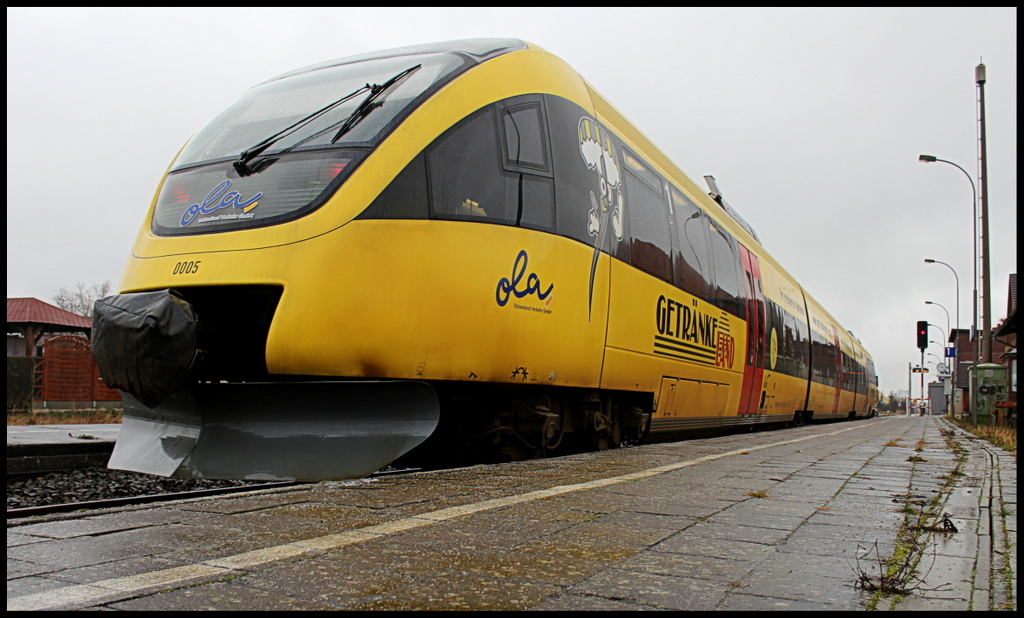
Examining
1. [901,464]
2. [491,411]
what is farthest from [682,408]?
[491,411]

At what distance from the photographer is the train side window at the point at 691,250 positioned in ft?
31.1

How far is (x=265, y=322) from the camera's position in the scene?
5.14 metres

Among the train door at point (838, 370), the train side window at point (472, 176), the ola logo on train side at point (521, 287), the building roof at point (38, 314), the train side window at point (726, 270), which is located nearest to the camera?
the train side window at point (472, 176)

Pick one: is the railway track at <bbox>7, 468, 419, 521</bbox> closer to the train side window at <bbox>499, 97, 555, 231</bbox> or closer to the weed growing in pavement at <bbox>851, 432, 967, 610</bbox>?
the train side window at <bbox>499, 97, 555, 231</bbox>

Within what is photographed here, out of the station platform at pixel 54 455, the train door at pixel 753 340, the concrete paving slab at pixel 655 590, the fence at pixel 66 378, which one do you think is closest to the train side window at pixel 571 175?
the concrete paving slab at pixel 655 590

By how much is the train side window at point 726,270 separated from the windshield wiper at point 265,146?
652 cm

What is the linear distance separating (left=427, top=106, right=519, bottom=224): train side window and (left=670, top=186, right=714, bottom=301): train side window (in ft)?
12.4

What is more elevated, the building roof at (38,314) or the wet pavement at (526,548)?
the building roof at (38,314)

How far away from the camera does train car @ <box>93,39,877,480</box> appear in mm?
4988

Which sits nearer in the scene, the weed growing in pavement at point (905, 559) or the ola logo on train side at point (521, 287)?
the weed growing in pavement at point (905, 559)

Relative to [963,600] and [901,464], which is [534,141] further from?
[963,600]

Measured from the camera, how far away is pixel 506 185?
5926 mm

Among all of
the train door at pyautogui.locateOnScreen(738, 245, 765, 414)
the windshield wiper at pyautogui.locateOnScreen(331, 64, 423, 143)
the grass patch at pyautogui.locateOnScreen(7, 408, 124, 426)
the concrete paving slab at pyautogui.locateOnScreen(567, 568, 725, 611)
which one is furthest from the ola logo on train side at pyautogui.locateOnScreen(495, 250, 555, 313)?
the grass patch at pyautogui.locateOnScreen(7, 408, 124, 426)

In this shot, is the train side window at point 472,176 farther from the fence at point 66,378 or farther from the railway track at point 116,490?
the fence at point 66,378
